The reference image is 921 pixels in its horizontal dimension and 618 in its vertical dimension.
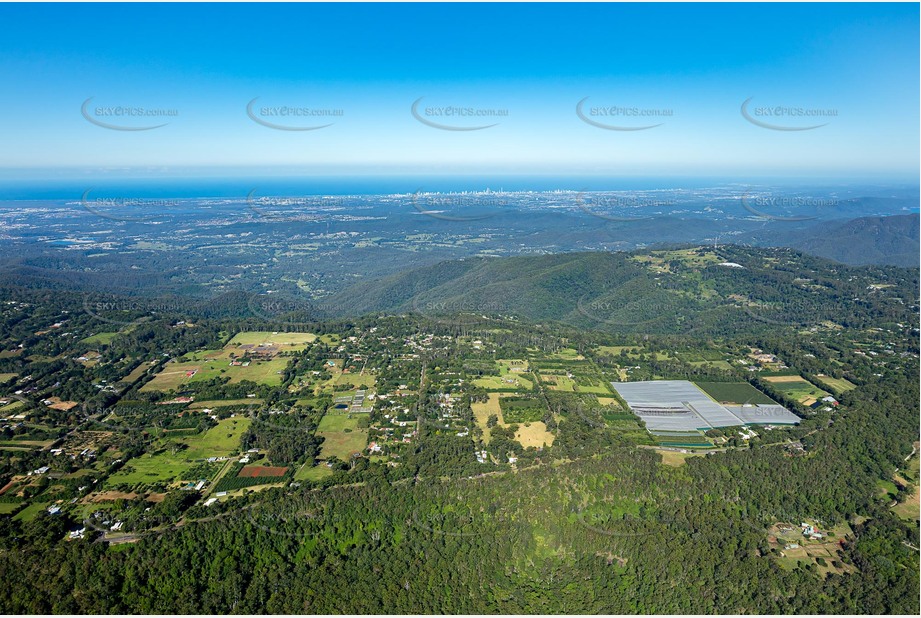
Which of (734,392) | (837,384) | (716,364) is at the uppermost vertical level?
(837,384)

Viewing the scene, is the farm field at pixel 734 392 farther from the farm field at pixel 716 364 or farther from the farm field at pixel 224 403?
the farm field at pixel 224 403

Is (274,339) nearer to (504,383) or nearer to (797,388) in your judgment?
(504,383)

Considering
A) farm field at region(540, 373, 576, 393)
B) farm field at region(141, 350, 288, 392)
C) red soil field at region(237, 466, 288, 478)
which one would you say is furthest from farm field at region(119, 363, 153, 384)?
farm field at region(540, 373, 576, 393)

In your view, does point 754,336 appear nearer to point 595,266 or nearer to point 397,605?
point 595,266

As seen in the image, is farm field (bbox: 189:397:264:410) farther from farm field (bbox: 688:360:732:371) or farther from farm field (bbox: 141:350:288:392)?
farm field (bbox: 688:360:732:371)

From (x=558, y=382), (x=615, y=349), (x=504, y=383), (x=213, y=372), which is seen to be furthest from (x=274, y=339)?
(x=615, y=349)

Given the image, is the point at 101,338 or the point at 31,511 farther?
the point at 101,338
